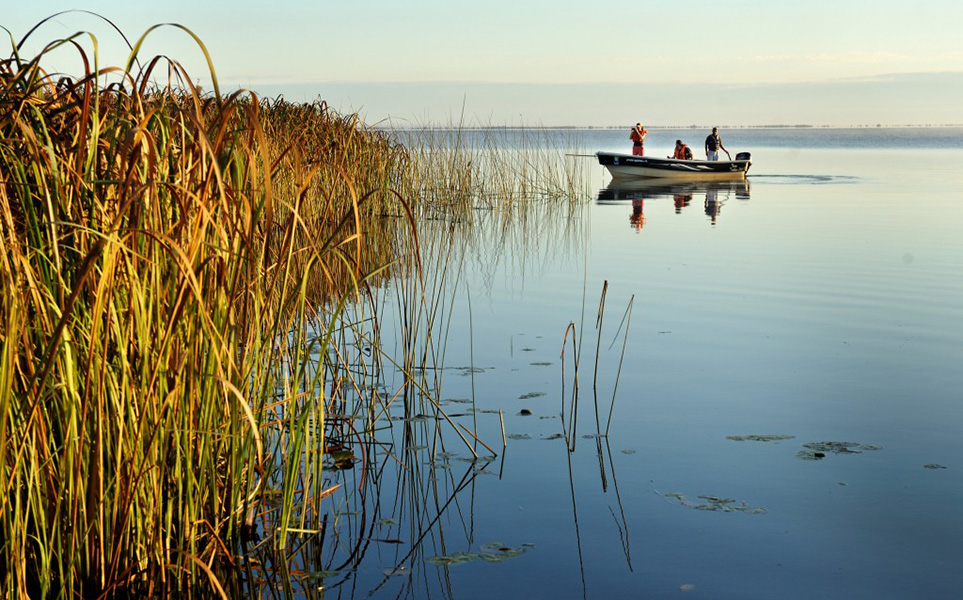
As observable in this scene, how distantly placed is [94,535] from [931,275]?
9.44m

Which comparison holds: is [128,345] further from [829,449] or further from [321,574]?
[829,449]

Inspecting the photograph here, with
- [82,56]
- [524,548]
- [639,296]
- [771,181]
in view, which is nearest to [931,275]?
[639,296]

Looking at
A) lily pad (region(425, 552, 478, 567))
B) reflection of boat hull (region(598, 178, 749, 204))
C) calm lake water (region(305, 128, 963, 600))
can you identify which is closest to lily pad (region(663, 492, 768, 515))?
calm lake water (region(305, 128, 963, 600))

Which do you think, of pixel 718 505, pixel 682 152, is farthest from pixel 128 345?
pixel 682 152

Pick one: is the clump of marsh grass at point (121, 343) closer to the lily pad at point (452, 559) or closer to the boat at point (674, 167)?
the lily pad at point (452, 559)

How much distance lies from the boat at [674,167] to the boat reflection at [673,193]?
224mm

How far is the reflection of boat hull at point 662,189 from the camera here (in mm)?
22453

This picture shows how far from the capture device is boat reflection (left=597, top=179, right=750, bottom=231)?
1895cm

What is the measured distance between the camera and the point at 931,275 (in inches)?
405

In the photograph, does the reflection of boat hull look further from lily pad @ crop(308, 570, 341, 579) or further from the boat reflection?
lily pad @ crop(308, 570, 341, 579)

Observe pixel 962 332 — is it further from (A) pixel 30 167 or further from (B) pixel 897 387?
(A) pixel 30 167

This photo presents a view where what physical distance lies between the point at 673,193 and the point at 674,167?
119 inches

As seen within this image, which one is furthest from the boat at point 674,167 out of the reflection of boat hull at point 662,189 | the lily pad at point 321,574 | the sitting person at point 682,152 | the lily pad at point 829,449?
the lily pad at point 321,574

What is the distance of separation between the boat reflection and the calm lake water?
7.84 meters
